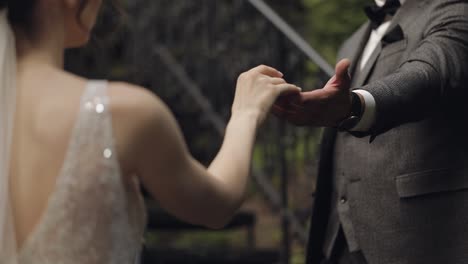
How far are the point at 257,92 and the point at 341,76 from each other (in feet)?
1.75

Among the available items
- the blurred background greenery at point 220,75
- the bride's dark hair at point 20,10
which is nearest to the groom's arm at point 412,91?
the bride's dark hair at point 20,10

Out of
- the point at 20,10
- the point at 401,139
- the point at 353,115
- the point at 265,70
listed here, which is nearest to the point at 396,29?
the point at 401,139

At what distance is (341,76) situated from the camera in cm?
269

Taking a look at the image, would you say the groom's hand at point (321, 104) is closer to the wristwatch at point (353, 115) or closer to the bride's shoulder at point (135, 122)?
the wristwatch at point (353, 115)

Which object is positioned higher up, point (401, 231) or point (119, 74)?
point (401, 231)

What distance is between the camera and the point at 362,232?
126 inches

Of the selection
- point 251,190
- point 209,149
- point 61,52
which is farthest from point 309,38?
point 61,52

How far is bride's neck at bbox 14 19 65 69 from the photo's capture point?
1998mm

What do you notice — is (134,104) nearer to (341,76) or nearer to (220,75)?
(341,76)

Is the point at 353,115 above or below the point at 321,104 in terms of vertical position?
below

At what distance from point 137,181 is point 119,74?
6146 millimetres

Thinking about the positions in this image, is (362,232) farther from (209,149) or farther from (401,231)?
(209,149)

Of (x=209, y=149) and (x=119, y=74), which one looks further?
(x=119, y=74)

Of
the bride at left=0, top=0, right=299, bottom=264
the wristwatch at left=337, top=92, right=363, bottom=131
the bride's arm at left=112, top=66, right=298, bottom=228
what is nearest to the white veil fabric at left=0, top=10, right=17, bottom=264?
the bride at left=0, top=0, right=299, bottom=264
